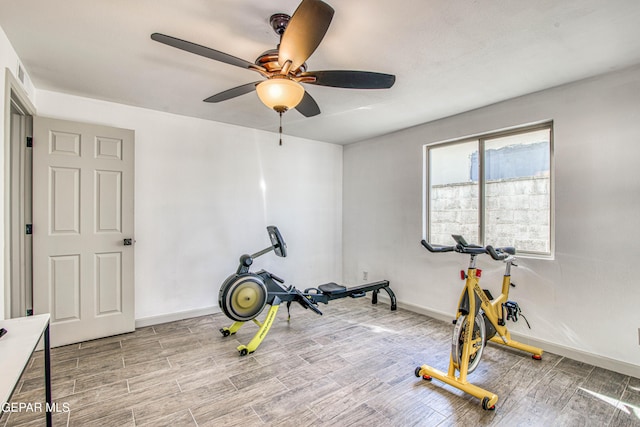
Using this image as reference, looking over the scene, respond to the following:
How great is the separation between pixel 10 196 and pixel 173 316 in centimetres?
191

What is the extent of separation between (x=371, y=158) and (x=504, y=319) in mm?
2767

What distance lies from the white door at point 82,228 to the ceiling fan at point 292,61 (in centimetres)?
187

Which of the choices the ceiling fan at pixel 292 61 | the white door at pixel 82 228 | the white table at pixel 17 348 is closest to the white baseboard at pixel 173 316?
the white door at pixel 82 228

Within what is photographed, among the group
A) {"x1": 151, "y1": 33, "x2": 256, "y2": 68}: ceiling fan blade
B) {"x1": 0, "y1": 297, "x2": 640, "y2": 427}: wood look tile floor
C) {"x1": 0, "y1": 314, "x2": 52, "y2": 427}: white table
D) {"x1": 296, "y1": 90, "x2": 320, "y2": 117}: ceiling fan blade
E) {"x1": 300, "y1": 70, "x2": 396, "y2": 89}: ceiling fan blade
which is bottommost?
{"x1": 0, "y1": 297, "x2": 640, "y2": 427}: wood look tile floor

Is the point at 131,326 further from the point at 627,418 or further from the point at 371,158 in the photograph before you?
the point at 627,418

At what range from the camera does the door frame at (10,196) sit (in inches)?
83.1

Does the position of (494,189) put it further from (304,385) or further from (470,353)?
(304,385)

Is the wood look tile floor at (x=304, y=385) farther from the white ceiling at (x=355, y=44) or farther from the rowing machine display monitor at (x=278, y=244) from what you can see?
the white ceiling at (x=355, y=44)

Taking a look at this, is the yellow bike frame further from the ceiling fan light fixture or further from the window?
the ceiling fan light fixture

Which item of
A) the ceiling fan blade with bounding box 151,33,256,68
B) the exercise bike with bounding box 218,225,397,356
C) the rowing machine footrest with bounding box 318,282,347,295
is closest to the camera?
the ceiling fan blade with bounding box 151,33,256,68

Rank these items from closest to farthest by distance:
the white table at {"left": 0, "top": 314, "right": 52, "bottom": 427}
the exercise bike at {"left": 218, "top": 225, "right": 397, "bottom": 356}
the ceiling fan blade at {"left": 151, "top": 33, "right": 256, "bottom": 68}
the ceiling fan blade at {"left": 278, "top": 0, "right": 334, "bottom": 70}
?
1. the white table at {"left": 0, "top": 314, "right": 52, "bottom": 427}
2. the ceiling fan blade at {"left": 278, "top": 0, "right": 334, "bottom": 70}
3. the ceiling fan blade at {"left": 151, "top": 33, "right": 256, "bottom": 68}
4. the exercise bike at {"left": 218, "top": 225, "right": 397, "bottom": 356}

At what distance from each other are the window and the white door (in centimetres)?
359

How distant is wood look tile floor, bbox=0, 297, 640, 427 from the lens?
1916mm

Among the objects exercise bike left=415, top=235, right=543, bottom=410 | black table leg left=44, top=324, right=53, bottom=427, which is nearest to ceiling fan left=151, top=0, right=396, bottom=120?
exercise bike left=415, top=235, right=543, bottom=410
